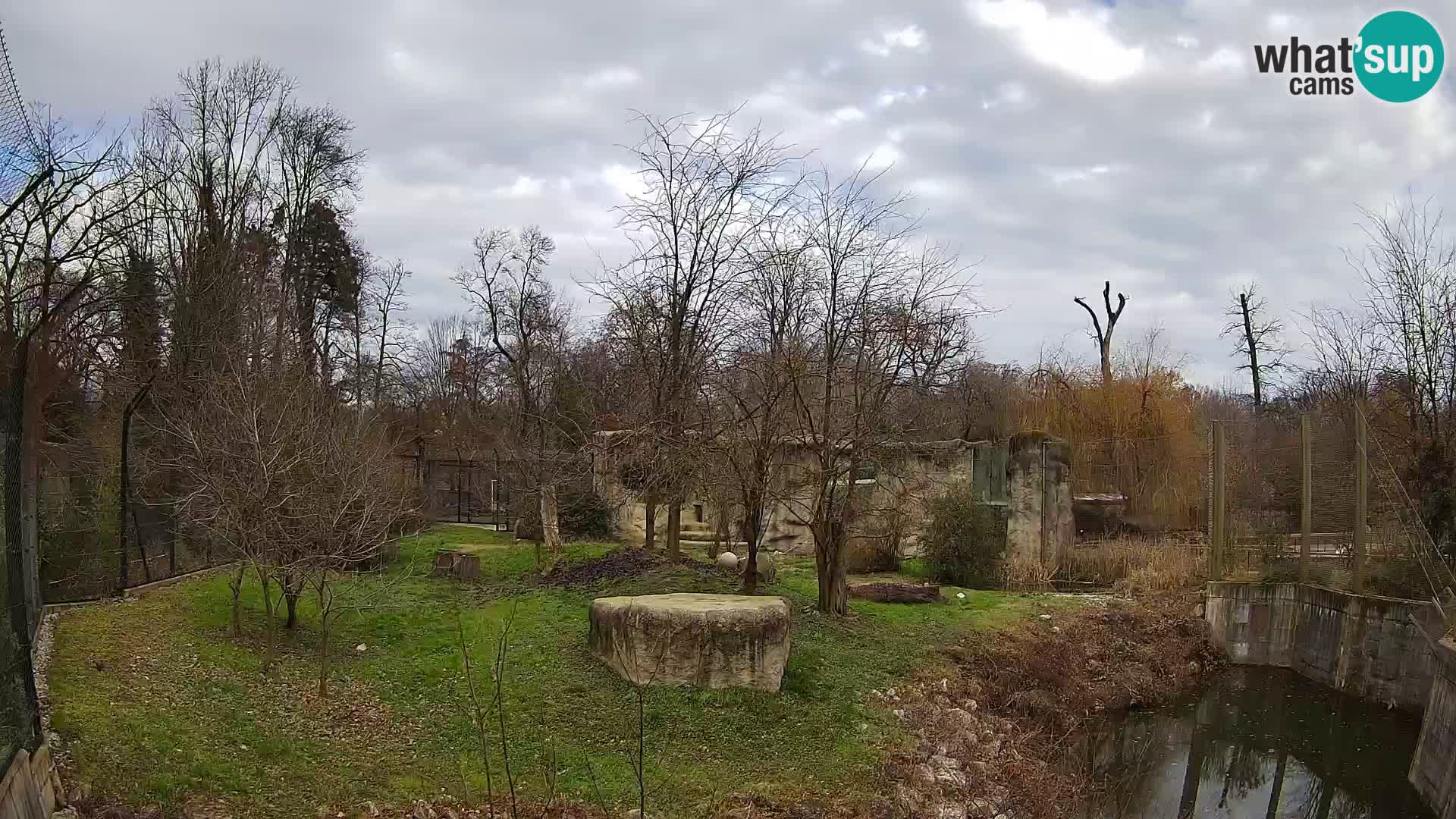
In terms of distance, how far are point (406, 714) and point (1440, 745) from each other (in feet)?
30.2

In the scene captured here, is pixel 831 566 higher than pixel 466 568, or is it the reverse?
pixel 831 566

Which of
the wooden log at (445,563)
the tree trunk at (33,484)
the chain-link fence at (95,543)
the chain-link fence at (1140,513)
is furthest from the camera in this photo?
the chain-link fence at (1140,513)

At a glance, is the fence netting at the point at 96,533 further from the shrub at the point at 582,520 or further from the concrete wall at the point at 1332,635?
the concrete wall at the point at 1332,635

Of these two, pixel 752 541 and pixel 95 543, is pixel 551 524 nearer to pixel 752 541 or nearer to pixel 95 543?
pixel 752 541

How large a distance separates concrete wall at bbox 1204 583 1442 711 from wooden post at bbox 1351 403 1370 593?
13.4 inches

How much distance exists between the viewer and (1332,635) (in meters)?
12.7

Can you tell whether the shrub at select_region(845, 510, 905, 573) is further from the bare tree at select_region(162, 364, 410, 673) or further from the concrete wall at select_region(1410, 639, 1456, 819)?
the concrete wall at select_region(1410, 639, 1456, 819)

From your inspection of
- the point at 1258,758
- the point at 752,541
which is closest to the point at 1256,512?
the point at 1258,758

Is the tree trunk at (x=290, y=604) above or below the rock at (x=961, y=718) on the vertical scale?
above

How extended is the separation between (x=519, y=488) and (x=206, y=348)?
23.3 ft

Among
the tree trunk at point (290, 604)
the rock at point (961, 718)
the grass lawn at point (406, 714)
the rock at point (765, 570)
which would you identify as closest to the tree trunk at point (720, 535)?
the rock at point (765, 570)

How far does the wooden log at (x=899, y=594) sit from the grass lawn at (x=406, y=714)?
9.05 feet

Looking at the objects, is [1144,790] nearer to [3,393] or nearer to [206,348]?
[3,393]

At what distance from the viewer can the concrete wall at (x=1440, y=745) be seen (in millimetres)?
8367
